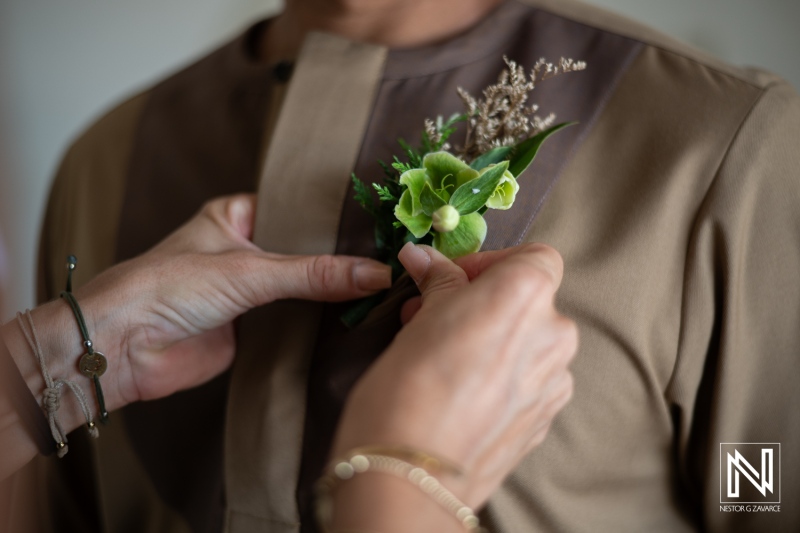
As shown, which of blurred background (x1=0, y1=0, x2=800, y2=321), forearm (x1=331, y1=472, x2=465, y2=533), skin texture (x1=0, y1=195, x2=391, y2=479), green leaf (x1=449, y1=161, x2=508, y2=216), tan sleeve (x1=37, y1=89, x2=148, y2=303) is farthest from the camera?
blurred background (x1=0, y1=0, x2=800, y2=321)

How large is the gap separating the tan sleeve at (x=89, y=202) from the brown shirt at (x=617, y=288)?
36 cm

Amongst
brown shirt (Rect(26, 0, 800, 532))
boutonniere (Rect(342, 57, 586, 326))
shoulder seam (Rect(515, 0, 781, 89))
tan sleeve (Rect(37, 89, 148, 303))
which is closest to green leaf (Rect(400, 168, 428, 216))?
boutonniere (Rect(342, 57, 586, 326))

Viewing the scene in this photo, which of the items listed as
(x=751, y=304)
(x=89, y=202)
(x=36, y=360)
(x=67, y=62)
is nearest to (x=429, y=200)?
(x=751, y=304)

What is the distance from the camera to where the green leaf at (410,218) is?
1.74 ft

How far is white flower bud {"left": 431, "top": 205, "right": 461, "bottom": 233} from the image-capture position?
507 millimetres

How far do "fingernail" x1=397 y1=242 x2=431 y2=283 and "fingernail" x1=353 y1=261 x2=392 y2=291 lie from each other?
3.0 inches

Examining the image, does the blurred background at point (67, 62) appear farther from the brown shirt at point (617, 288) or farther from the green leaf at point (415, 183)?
the green leaf at point (415, 183)

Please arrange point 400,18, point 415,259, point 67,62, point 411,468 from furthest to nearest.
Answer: point 67,62 → point 400,18 → point 415,259 → point 411,468

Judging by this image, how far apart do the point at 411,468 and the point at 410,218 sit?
8.1 inches

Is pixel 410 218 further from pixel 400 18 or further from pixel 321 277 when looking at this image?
pixel 400 18

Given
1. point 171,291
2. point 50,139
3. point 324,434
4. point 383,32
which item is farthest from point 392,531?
point 50,139

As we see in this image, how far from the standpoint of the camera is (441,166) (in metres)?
0.55

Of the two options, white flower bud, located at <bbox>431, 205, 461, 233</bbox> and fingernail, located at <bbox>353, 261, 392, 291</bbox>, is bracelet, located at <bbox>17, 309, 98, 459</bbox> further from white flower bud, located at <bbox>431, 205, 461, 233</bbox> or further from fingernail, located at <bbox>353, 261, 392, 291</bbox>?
white flower bud, located at <bbox>431, 205, 461, 233</bbox>

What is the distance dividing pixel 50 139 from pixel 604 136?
5.16 ft
